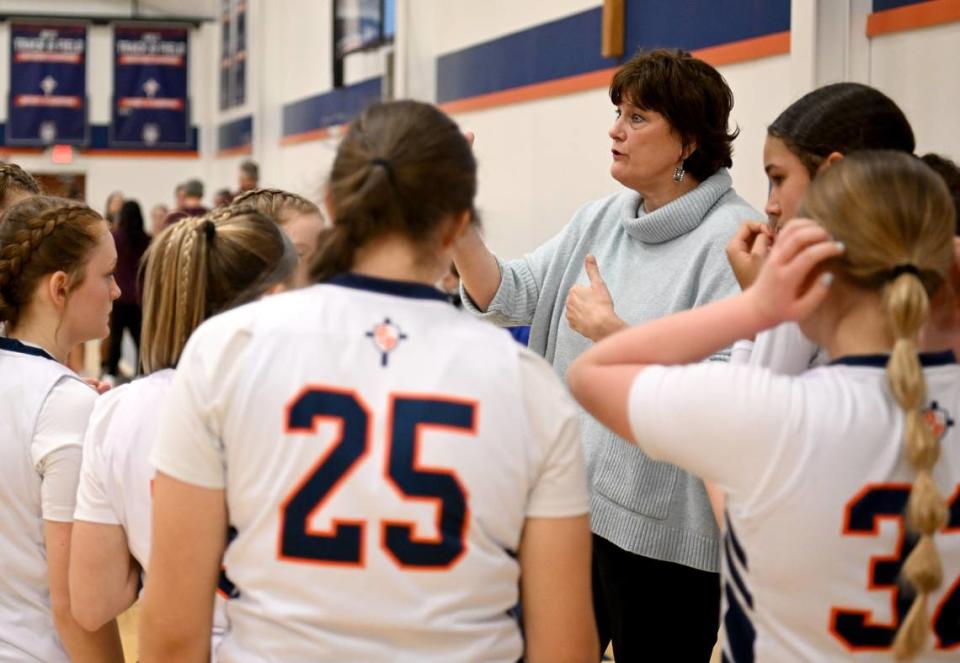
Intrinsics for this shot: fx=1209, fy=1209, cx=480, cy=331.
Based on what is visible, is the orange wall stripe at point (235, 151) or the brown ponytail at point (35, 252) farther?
the orange wall stripe at point (235, 151)

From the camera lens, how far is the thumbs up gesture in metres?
2.02

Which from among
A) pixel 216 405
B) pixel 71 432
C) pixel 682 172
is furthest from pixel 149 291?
pixel 682 172

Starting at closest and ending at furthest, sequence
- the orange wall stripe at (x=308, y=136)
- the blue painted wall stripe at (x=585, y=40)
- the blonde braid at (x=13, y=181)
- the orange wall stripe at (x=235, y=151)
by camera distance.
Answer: the blonde braid at (x=13, y=181) → the blue painted wall stripe at (x=585, y=40) → the orange wall stripe at (x=308, y=136) → the orange wall stripe at (x=235, y=151)

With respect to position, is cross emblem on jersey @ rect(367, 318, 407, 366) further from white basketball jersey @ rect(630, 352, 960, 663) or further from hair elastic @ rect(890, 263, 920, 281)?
hair elastic @ rect(890, 263, 920, 281)

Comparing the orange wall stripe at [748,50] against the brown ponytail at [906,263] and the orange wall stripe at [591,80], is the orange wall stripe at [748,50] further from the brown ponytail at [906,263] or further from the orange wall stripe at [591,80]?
the brown ponytail at [906,263]

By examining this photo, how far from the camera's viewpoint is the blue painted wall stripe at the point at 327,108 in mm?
8938

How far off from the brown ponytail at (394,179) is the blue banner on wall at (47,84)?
14405 mm

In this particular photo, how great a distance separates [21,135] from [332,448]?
1458 centimetres

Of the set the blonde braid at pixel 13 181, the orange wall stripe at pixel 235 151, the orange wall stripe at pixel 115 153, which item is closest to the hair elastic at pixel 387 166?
the blonde braid at pixel 13 181

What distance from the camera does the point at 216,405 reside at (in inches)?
52.5

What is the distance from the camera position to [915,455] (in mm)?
1323

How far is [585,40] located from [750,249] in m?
3.78

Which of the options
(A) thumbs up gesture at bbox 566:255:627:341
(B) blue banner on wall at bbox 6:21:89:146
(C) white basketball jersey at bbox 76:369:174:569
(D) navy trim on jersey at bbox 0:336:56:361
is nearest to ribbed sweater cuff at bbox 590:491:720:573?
(A) thumbs up gesture at bbox 566:255:627:341

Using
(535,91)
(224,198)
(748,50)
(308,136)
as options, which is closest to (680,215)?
(748,50)
